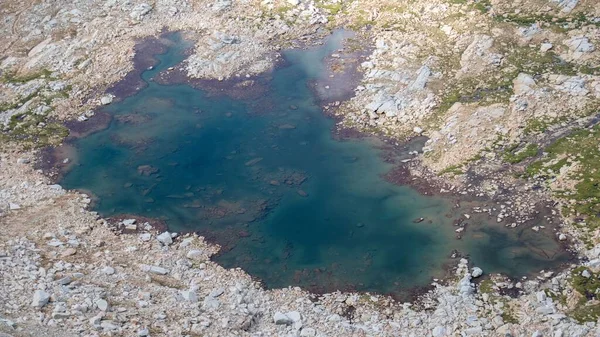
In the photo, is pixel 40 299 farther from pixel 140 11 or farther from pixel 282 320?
pixel 140 11

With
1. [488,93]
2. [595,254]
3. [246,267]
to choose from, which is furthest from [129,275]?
[488,93]

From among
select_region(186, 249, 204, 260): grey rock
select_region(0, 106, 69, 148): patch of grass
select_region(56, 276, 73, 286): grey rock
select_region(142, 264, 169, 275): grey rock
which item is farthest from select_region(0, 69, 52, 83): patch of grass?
select_region(56, 276, 73, 286): grey rock

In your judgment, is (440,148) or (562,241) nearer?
(562,241)

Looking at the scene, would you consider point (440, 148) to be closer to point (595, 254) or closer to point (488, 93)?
point (488, 93)

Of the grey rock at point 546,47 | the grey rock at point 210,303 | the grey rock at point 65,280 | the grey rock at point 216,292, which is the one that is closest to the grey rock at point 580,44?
the grey rock at point 546,47

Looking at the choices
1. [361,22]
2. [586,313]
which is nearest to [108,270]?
[586,313]

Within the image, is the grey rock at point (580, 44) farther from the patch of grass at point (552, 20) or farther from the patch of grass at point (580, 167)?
the patch of grass at point (580, 167)
